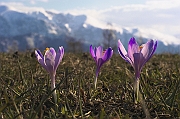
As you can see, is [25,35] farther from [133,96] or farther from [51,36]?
[133,96]

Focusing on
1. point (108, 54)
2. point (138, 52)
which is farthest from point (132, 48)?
point (108, 54)

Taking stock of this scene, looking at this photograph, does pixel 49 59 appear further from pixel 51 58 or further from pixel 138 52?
pixel 138 52

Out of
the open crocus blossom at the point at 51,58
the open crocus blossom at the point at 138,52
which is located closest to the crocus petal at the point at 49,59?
the open crocus blossom at the point at 51,58

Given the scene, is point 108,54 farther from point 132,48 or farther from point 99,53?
point 132,48

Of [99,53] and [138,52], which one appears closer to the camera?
[138,52]

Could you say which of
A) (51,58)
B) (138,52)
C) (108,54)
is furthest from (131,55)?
(51,58)

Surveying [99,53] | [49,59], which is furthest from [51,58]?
[99,53]

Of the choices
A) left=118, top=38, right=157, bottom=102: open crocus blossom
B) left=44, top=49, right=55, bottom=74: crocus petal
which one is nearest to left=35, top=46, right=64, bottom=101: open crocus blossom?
left=44, top=49, right=55, bottom=74: crocus petal

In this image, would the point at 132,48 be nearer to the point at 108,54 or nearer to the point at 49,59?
the point at 108,54

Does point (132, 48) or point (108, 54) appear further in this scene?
point (108, 54)

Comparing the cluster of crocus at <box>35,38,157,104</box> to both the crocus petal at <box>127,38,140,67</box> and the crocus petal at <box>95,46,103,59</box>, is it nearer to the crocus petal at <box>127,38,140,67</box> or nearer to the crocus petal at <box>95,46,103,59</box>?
the crocus petal at <box>127,38,140,67</box>

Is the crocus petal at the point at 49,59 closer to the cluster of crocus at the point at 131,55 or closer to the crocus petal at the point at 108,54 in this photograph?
the cluster of crocus at the point at 131,55

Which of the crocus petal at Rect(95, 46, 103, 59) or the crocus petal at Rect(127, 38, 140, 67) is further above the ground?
the crocus petal at Rect(127, 38, 140, 67)

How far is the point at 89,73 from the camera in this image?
2.94 m
